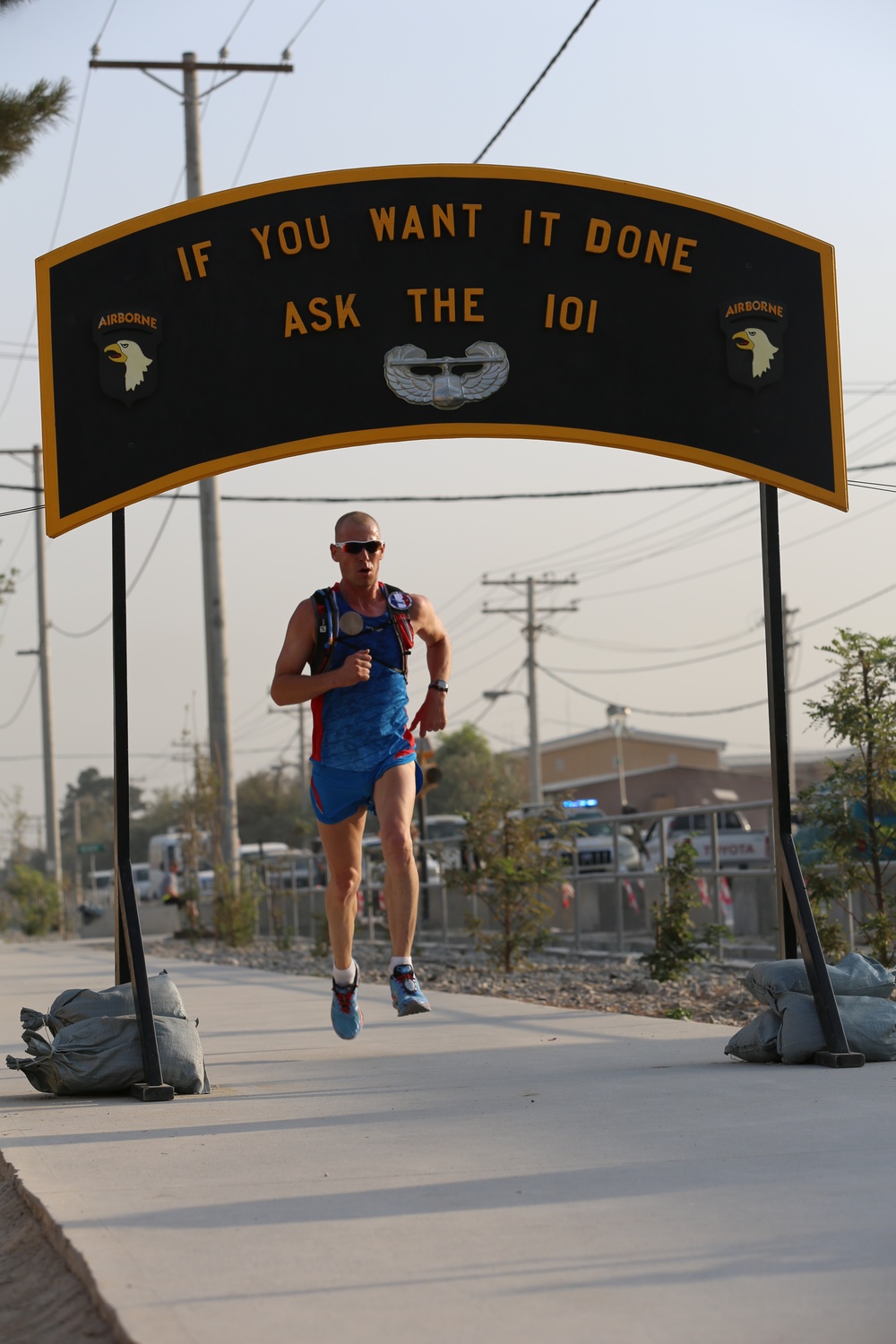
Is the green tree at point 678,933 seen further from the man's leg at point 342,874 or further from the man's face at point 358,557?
the man's face at point 358,557

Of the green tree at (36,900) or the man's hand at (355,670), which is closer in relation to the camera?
the man's hand at (355,670)

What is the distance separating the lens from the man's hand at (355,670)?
5.82 metres

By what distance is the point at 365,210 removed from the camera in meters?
6.46

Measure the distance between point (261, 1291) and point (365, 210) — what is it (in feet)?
15.5

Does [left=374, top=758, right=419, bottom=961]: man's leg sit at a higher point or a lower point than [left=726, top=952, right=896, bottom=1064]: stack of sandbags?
higher

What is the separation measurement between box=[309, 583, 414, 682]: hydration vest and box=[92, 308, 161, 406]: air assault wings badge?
112 centimetres

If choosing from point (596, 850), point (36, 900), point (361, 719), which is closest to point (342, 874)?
point (361, 719)

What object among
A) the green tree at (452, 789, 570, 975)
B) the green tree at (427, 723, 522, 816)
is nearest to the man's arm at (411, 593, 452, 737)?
the green tree at (452, 789, 570, 975)

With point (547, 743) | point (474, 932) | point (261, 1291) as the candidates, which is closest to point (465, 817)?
point (474, 932)

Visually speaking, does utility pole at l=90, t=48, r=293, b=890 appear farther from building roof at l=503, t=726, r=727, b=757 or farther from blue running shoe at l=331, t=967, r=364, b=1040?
building roof at l=503, t=726, r=727, b=757

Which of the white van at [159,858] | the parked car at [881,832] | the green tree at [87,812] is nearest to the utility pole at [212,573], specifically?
the parked car at [881,832]

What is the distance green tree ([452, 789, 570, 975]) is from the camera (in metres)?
14.9

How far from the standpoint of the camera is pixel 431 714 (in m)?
6.35

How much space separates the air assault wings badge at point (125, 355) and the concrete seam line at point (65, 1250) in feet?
10.2
